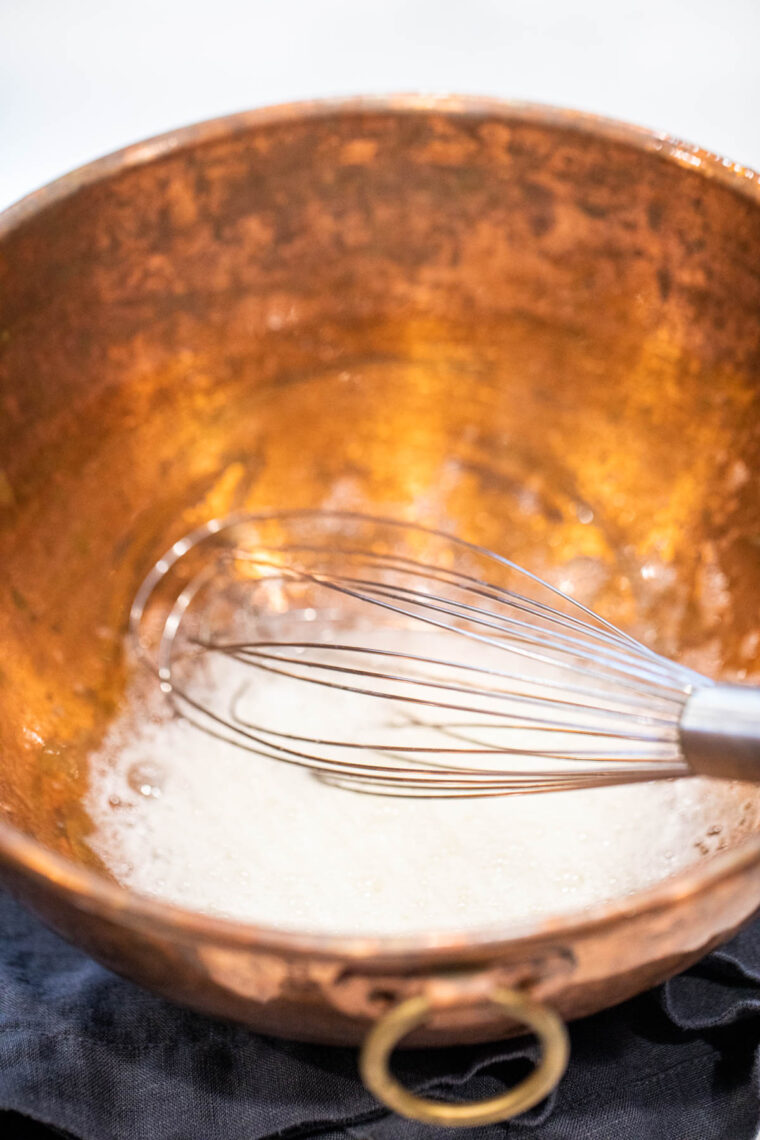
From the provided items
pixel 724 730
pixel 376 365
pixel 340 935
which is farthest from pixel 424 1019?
pixel 376 365

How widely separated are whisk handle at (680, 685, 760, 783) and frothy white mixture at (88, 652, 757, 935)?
87 mm

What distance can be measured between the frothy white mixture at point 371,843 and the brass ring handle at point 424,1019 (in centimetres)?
15

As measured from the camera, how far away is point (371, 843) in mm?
524

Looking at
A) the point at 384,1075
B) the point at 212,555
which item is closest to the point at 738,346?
the point at 212,555

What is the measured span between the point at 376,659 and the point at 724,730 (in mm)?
262

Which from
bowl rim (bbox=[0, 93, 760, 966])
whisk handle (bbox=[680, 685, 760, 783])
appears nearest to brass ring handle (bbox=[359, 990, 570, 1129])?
bowl rim (bbox=[0, 93, 760, 966])

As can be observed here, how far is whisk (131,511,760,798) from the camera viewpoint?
526 millimetres

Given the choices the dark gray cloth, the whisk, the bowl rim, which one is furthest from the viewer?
the whisk

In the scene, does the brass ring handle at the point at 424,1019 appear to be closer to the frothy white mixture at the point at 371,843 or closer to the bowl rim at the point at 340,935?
the bowl rim at the point at 340,935

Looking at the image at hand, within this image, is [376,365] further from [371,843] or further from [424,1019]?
[424,1019]

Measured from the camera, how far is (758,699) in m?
0.40

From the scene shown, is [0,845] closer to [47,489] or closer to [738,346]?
[47,489]

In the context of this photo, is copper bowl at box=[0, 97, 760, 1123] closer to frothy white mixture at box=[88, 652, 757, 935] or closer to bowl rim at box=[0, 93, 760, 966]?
frothy white mixture at box=[88, 652, 757, 935]

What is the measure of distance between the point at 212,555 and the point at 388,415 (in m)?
0.13
